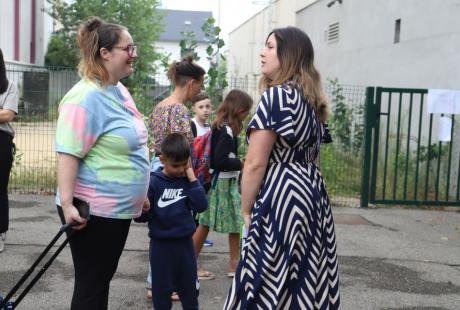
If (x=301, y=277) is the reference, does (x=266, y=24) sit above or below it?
above

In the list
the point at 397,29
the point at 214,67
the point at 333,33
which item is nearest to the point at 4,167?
the point at 214,67

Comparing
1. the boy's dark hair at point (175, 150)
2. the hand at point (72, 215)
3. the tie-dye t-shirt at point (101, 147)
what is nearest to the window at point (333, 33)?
the boy's dark hair at point (175, 150)

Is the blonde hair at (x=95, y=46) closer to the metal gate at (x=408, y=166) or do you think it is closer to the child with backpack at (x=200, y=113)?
the child with backpack at (x=200, y=113)

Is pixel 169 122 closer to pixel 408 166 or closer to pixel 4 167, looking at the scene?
pixel 4 167

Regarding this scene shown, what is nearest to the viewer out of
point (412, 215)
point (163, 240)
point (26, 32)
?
point (163, 240)

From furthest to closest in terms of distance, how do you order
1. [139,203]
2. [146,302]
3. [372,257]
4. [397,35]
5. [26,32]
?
1. [26,32]
2. [397,35]
3. [372,257]
4. [146,302]
5. [139,203]

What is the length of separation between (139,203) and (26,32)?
3029 cm

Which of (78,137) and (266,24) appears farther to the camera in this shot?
(266,24)

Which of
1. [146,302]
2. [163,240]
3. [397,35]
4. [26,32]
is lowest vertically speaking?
[146,302]

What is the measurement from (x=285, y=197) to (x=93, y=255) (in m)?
0.99

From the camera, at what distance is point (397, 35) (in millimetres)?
12781

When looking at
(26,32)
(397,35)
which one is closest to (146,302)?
(397,35)

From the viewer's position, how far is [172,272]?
4.03 metres

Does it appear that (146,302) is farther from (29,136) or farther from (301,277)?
(29,136)
